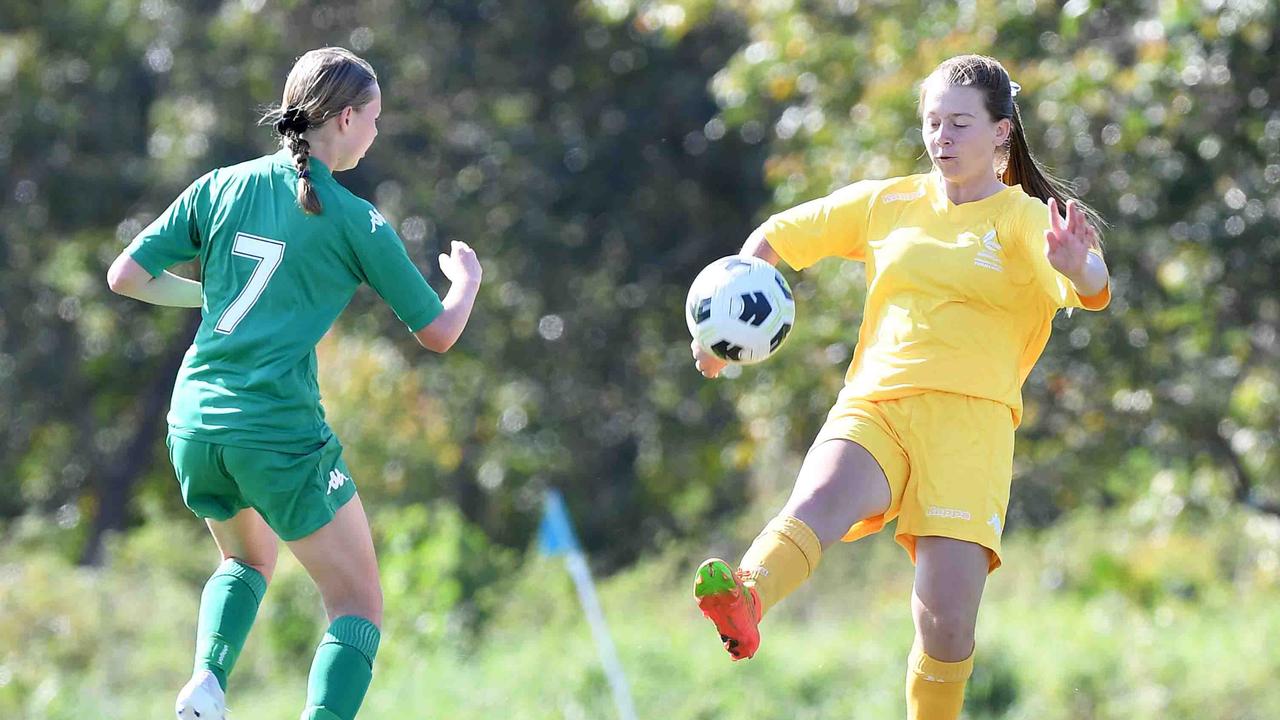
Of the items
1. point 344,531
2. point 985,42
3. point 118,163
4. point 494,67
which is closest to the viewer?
point 344,531

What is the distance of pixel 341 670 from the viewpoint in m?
3.99

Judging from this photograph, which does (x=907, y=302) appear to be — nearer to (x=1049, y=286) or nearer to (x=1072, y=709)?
(x=1049, y=286)

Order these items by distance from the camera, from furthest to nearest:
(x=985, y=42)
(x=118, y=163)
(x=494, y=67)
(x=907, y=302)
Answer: (x=118, y=163), (x=494, y=67), (x=985, y=42), (x=907, y=302)

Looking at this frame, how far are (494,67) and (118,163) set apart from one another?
15.3 ft

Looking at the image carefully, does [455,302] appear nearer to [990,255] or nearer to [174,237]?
[174,237]

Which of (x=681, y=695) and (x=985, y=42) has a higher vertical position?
(x=985, y=42)

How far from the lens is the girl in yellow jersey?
4203mm

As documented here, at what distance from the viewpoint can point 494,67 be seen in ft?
51.2

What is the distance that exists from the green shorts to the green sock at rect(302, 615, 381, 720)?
10.2 inches

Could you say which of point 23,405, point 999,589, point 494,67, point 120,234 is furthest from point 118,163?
point 999,589

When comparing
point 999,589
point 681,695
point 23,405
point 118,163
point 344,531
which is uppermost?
point 344,531

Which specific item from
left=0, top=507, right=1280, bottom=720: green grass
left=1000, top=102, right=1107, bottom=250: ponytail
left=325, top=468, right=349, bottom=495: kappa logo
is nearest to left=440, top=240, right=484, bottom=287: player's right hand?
left=325, top=468, right=349, bottom=495: kappa logo

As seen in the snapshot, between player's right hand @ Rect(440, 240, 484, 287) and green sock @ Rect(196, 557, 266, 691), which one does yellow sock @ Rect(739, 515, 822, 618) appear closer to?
player's right hand @ Rect(440, 240, 484, 287)

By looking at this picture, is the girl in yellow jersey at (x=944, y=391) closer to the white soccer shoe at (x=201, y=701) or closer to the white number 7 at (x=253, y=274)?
the white number 7 at (x=253, y=274)
